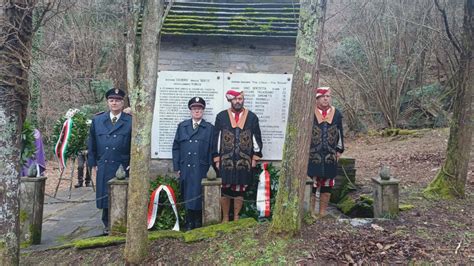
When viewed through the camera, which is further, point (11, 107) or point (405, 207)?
point (405, 207)

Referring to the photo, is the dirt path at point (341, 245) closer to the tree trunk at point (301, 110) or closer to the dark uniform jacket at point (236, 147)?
the tree trunk at point (301, 110)

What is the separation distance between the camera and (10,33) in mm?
4332

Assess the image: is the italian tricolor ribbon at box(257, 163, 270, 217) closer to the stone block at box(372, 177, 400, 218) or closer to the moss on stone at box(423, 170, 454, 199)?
the stone block at box(372, 177, 400, 218)

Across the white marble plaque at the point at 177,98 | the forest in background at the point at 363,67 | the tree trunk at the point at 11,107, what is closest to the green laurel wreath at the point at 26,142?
the tree trunk at the point at 11,107

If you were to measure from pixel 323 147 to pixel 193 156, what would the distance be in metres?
1.84

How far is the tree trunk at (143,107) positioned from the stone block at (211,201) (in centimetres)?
105

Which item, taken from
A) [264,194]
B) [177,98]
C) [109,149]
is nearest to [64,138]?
[109,149]

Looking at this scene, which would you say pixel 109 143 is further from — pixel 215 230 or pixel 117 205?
pixel 215 230

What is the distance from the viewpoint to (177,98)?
671 centimetres

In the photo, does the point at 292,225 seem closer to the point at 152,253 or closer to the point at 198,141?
the point at 152,253

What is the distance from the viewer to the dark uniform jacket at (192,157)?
5949mm

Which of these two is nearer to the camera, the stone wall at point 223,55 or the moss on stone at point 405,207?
the moss on stone at point 405,207

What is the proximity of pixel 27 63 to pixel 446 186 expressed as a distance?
5951 mm

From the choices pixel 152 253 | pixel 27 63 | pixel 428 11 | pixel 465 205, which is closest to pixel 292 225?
pixel 152 253
